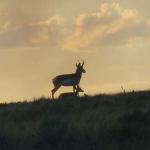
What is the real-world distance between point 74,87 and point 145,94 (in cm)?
1488

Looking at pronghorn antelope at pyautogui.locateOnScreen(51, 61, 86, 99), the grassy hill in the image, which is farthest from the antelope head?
the grassy hill

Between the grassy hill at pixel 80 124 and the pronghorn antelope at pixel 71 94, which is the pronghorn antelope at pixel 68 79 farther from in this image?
the grassy hill at pixel 80 124

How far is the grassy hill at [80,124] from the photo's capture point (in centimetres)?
3006

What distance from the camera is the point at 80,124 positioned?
108ft

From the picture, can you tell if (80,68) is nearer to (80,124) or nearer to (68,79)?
(68,79)

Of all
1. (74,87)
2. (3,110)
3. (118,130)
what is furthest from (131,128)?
(74,87)

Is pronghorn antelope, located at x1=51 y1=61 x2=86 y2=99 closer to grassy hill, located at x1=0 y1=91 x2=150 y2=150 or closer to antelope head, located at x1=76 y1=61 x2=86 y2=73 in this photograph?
antelope head, located at x1=76 y1=61 x2=86 y2=73

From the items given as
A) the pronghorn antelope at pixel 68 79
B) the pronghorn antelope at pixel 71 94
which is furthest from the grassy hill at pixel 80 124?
the pronghorn antelope at pixel 68 79

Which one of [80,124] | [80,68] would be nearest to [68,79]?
[80,68]

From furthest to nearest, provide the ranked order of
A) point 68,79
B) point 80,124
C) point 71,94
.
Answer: point 68,79 < point 71,94 < point 80,124

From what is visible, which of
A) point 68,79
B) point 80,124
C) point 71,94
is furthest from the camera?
point 68,79

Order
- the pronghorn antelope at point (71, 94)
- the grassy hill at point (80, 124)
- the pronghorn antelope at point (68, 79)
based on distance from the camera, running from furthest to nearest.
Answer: the pronghorn antelope at point (68, 79) < the pronghorn antelope at point (71, 94) < the grassy hill at point (80, 124)

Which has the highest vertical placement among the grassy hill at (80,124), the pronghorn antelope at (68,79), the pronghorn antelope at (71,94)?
the pronghorn antelope at (68,79)

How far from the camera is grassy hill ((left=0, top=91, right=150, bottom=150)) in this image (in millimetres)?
30062
